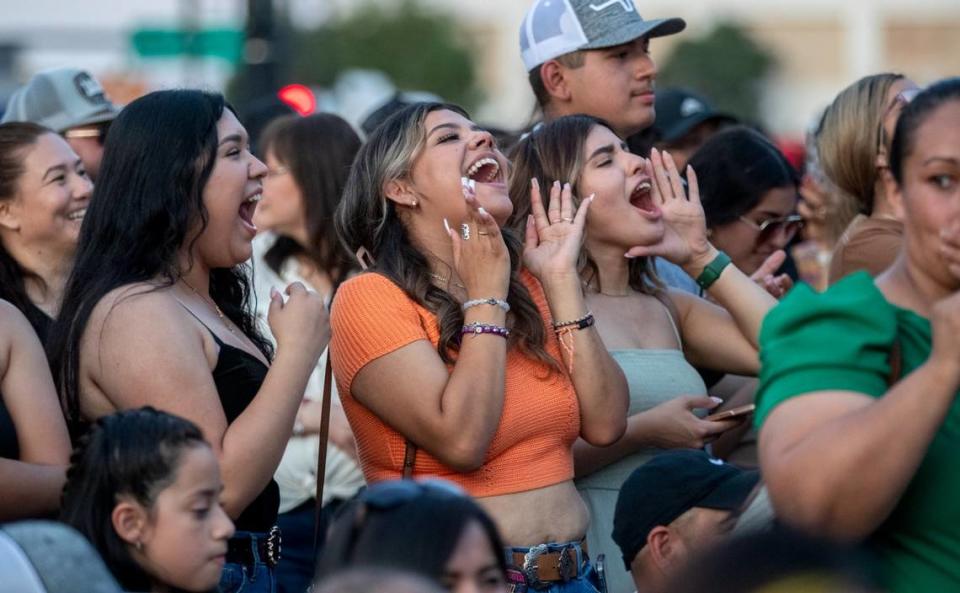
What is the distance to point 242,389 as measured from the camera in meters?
4.23

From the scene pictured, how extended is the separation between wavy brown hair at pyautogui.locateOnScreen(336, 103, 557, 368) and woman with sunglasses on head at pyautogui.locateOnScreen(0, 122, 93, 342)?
93cm

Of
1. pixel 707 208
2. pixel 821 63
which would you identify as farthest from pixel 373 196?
pixel 821 63

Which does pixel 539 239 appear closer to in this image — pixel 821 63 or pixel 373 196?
pixel 373 196

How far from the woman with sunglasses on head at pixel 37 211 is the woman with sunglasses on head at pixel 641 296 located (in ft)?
4.59

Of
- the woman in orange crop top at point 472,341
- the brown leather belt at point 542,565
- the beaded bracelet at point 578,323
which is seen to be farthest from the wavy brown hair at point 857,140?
the brown leather belt at point 542,565

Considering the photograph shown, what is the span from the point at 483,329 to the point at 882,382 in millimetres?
1484

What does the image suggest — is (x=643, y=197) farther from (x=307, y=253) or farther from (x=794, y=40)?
(x=794, y=40)

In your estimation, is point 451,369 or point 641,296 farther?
point 641,296

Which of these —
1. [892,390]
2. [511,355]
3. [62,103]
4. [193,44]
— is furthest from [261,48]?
[892,390]

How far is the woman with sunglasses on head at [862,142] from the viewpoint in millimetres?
5016

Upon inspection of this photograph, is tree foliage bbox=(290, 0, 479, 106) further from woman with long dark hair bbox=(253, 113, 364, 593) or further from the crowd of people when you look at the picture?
the crowd of people

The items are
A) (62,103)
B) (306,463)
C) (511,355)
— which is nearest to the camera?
(511,355)

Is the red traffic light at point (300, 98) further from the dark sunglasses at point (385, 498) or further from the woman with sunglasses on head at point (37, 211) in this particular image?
the dark sunglasses at point (385, 498)

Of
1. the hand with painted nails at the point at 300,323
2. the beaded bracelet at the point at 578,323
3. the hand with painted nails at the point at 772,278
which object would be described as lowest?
the hand with painted nails at the point at 772,278
